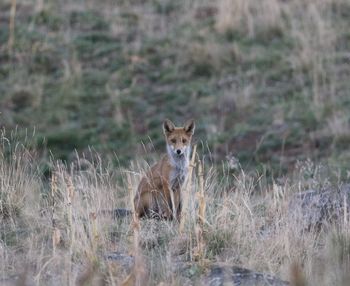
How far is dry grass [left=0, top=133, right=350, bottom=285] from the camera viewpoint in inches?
Answer: 260

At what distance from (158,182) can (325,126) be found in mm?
7080

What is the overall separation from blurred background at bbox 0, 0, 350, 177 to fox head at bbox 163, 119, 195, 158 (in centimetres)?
417

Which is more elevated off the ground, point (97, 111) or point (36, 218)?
point (36, 218)

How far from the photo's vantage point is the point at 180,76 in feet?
60.5

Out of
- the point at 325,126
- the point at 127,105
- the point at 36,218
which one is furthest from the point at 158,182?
the point at 127,105

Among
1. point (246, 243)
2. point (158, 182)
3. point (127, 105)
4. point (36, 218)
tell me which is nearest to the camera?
point (246, 243)

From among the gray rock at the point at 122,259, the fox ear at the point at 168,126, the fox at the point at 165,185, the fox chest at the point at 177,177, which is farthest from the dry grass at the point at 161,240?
the fox ear at the point at 168,126

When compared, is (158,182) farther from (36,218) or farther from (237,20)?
(237,20)

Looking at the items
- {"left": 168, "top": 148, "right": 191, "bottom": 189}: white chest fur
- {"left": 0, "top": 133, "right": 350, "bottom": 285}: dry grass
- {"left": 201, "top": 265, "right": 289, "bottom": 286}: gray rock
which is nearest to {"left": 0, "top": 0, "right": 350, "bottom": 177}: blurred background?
{"left": 168, "top": 148, "right": 191, "bottom": 189}: white chest fur

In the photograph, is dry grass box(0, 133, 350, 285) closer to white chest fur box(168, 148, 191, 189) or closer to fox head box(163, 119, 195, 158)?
white chest fur box(168, 148, 191, 189)

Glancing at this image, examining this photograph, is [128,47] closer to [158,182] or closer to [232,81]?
[232,81]

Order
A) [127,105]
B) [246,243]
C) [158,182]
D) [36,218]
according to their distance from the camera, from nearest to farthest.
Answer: [246,243]
[36,218]
[158,182]
[127,105]

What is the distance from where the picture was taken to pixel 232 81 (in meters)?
18.1

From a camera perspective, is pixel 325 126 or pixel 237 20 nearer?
pixel 325 126
